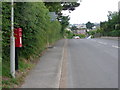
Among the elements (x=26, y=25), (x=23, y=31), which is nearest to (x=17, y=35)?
(x=26, y=25)

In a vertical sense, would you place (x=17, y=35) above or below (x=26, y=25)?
below

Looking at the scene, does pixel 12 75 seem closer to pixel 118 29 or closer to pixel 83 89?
pixel 83 89

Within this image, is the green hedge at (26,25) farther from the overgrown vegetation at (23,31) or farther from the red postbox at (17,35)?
the red postbox at (17,35)

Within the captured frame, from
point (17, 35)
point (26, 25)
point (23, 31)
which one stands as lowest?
point (17, 35)

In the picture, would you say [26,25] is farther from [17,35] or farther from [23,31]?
[17,35]

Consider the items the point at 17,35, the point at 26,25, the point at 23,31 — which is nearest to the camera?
the point at 17,35

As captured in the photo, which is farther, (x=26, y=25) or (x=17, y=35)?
(x=26, y=25)

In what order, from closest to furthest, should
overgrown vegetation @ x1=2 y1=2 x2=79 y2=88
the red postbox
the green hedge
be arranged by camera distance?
1. overgrown vegetation @ x1=2 y1=2 x2=79 y2=88
2. the green hedge
3. the red postbox

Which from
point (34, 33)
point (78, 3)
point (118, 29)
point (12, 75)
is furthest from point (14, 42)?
point (118, 29)

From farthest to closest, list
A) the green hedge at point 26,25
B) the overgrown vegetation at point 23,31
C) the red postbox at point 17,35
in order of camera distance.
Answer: the red postbox at point 17,35, the green hedge at point 26,25, the overgrown vegetation at point 23,31

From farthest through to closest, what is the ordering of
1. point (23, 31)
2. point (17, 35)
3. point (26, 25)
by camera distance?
point (23, 31), point (26, 25), point (17, 35)

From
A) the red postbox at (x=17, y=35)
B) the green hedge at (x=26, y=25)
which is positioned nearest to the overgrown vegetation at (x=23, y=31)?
the green hedge at (x=26, y=25)

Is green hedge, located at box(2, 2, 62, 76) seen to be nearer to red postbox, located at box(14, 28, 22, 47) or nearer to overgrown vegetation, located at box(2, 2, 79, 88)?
overgrown vegetation, located at box(2, 2, 79, 88)

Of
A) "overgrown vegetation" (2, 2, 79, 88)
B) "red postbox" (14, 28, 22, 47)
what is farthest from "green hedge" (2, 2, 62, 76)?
"red postbox" (14, 28, 22, 47)
